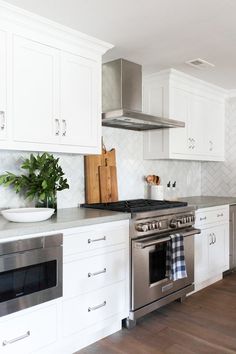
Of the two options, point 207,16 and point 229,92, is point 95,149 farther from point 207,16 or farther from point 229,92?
point 229,92

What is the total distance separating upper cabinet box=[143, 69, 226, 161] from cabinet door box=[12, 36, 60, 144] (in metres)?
1.42

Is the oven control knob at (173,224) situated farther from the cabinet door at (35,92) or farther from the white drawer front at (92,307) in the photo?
the cabinet door at (35,92)

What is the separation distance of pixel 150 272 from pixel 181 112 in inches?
71.3

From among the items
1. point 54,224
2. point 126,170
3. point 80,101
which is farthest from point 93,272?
point 126,170

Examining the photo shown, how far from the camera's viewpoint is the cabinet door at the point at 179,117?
138 inches

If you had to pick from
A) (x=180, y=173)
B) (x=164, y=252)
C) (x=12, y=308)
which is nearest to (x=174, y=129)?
(x=180, y=173)

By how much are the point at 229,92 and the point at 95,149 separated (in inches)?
94.7

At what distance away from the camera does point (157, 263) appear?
2.78 metres

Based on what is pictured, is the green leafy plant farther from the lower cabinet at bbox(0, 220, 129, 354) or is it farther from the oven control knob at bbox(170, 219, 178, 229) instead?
the oven control knob at bbox(170, 219, 178, 229)

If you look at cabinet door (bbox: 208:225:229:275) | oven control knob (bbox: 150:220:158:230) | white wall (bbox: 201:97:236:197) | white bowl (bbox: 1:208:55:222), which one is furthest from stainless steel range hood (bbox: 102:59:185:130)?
white wall (bbox: 201:97:236:197)

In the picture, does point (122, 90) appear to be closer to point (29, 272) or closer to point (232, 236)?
point (29, 272)

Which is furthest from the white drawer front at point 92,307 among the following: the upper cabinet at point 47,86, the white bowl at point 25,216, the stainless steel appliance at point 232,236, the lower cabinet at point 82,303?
the stainless steel appliance at point 232,236

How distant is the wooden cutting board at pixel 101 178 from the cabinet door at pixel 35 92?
69cm

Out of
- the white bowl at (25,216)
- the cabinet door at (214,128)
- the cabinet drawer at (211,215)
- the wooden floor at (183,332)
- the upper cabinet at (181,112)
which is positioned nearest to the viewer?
the white bowl at (25,216)
